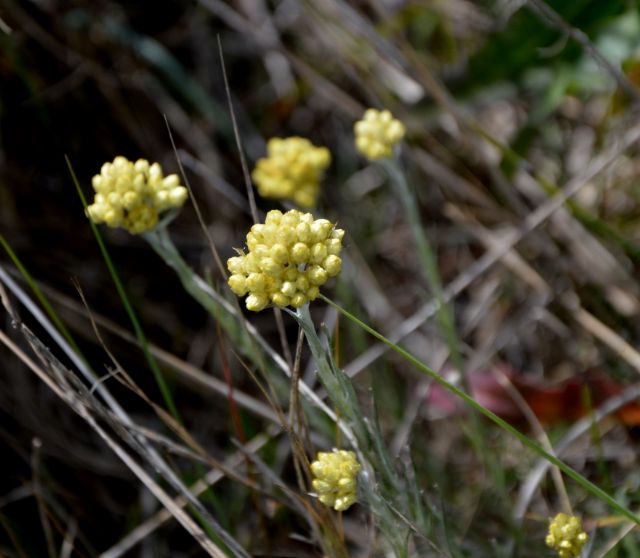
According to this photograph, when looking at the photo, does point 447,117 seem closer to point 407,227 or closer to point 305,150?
point 407,227

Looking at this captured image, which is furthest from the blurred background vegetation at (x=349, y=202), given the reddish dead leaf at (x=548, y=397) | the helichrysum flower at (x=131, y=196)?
the helichrysum flower at (x=131, y=196)

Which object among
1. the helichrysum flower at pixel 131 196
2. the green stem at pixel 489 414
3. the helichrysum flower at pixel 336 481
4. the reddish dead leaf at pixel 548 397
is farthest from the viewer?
the reddish dead leaf at pixel 548 397

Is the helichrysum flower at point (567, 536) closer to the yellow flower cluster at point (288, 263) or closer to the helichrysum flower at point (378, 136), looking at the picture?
the yellow flower cluster at point (288, 263)

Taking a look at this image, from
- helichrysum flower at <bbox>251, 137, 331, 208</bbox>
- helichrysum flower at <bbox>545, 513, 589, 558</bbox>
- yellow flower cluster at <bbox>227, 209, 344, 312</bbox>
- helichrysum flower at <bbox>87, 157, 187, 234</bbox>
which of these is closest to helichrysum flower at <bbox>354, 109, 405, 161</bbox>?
helichrysum flower at <bbox>251, 137, 331, 208</bbox>

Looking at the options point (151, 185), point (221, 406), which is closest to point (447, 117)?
point (221, 406)

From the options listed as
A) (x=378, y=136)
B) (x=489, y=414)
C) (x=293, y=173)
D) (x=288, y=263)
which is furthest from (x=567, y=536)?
(x=293, y=173)

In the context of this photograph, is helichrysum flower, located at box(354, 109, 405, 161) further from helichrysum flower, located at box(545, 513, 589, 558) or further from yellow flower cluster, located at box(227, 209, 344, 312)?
helichrysum flower, located at box(545, 513, 589, 558)
